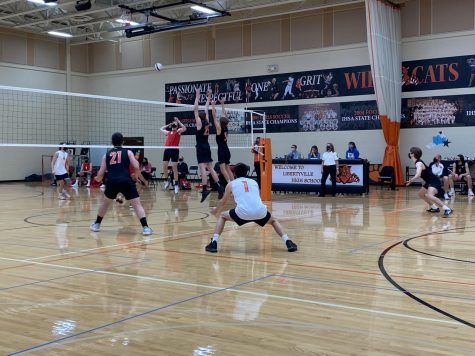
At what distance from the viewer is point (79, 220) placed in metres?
10.1

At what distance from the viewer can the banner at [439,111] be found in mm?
18891

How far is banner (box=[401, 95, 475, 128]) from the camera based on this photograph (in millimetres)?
18891

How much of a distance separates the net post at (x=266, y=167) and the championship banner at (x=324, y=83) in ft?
26.8

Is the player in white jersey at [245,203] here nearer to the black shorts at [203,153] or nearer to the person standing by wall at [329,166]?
the black shorts at [203,153]

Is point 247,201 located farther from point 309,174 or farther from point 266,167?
point 309,174

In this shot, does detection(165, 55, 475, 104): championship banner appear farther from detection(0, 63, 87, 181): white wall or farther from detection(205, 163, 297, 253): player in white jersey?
detection(205, 163, 297, 253): player in white jersey

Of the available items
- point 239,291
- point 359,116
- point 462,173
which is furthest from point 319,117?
point 239,291

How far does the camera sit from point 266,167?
14117 mm

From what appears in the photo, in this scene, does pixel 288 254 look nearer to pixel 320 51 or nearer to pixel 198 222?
pixel 198 222

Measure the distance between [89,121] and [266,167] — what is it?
1463 centimetres

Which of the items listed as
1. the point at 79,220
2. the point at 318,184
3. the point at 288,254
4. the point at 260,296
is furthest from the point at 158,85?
the point at 260,296

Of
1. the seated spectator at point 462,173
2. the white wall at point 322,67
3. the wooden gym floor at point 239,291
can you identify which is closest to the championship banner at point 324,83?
the white wall at point 322,67

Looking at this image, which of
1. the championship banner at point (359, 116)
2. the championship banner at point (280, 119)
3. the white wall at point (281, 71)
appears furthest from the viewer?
the championship banner at point (280, 119)

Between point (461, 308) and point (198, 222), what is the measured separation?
6025 mm
